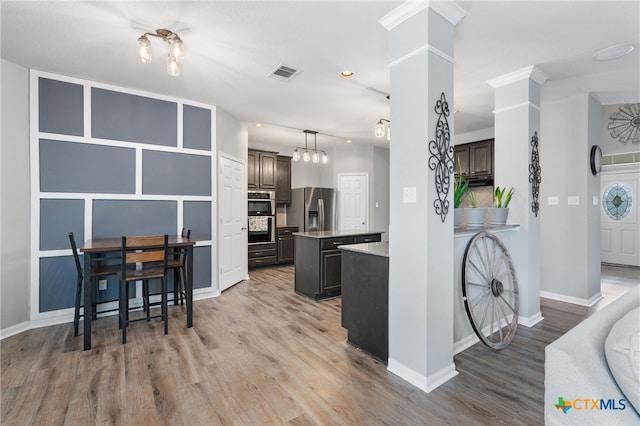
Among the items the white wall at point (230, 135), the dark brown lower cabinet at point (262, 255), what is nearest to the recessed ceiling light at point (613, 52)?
the white wall at point (230, 135)

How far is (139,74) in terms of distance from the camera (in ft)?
10.6

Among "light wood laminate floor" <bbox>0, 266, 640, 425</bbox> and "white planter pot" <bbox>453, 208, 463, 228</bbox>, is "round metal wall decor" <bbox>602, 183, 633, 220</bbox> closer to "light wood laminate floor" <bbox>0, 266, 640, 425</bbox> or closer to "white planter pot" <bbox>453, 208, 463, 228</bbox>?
"light wood laminate floor" <bbox>0, 266, 640, 425</bbox>

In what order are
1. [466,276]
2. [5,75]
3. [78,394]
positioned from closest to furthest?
[78,394]
[466,276]
[5,75]

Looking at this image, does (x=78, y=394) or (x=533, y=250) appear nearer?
(x=78, y=394)

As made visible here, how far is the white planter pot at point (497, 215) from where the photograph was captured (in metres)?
3.00

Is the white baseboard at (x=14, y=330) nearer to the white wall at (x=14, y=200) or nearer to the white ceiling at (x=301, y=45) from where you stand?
the white wall at (x=14, y=200)

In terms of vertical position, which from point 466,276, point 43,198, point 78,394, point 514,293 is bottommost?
point 78,394

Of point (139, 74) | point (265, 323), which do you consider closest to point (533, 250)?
point (265, 323)

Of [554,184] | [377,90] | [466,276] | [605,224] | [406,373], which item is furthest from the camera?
[605,224]

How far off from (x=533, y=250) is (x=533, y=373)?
54.8 inches

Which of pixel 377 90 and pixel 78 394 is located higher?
pixel 377 90

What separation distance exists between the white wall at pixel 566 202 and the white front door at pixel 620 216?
3660 mm

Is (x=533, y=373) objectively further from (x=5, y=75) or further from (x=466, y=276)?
(x=5, y=75)

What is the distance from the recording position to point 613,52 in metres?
2.73
